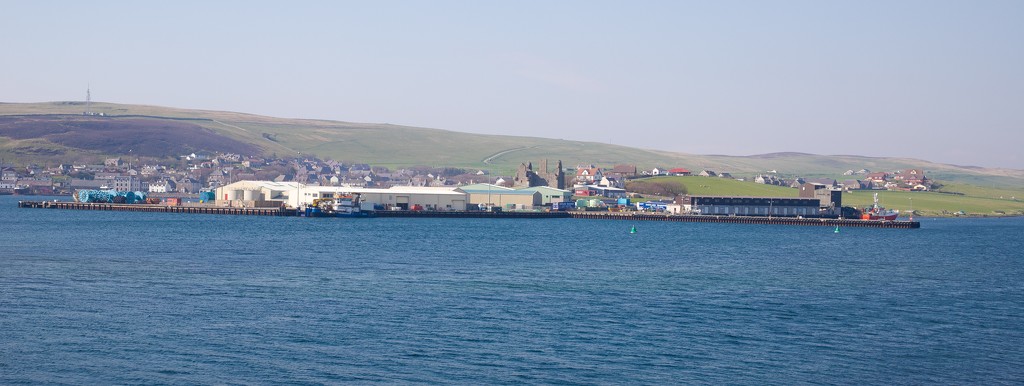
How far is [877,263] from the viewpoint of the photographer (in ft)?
155

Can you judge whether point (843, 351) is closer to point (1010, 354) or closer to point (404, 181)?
Answer: point (1010, 354)

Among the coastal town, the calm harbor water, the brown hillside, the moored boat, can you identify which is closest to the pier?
the moored boat

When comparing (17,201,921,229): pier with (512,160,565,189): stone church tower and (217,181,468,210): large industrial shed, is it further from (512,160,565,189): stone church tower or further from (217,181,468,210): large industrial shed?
(512,160,565,189): stone church tower

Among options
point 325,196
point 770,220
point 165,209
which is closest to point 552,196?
point 770,220

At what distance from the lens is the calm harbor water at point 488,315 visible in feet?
67.5

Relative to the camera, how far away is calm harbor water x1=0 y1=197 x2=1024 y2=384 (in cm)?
2058

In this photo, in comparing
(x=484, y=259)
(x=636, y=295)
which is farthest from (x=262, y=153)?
(x=636, y=295)

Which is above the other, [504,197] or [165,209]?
[504,197]

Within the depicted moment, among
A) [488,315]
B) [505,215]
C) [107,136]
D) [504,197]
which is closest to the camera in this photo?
[488,315]

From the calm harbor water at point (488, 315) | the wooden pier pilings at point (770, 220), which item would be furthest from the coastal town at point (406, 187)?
the calm harbor water at point (488, 315)

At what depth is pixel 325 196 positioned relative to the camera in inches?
3546

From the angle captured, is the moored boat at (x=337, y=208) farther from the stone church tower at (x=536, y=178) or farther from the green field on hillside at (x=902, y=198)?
the green field on hillside at (x=902, y=198)

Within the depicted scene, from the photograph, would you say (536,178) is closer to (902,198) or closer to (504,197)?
(504,197)

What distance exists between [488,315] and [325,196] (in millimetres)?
65056
